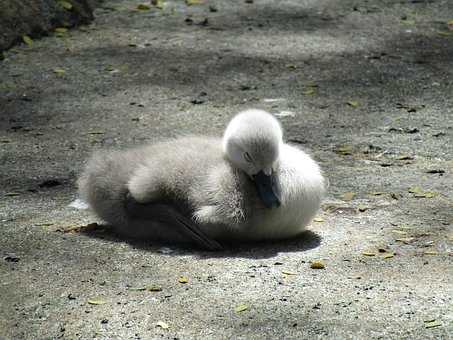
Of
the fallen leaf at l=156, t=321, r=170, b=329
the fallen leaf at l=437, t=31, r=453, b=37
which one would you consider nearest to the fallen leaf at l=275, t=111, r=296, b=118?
the fallen leaf at l=437, t=31, r=453, b=37

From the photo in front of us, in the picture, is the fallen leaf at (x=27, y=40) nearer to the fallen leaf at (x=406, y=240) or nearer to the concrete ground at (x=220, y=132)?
the concrete ground at (x=220, y=132)

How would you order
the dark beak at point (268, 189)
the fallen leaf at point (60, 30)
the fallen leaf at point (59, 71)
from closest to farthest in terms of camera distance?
the dark beak at point (268, 189) → the fallen leaf at point (59, 71) → the fallen leaf at point (60, 30)

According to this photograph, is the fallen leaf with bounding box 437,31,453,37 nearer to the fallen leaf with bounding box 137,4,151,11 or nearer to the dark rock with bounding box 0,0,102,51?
the fallen leaf with bounding box 137,4,151,11

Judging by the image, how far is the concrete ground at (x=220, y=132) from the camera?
12.9ft

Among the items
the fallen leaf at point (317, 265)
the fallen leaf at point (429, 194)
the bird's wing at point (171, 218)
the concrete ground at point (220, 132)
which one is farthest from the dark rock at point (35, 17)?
the fallen leaf at point (317, 265)

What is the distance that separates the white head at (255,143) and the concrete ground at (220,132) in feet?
1.32

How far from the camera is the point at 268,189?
4.53 m

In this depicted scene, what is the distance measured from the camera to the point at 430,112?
6.82 metres

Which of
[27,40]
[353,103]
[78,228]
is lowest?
[78,228]

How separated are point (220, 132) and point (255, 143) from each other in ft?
6.28

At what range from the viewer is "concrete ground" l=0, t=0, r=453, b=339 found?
395 cm

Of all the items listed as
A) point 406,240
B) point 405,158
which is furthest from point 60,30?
point 406,240

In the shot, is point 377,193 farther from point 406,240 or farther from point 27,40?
point 27,40

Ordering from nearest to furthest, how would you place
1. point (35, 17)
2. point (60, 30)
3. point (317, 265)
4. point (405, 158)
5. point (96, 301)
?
point (96, 301), point (317, 265), point (405, 158), point (35, 17), point (60, 30)
